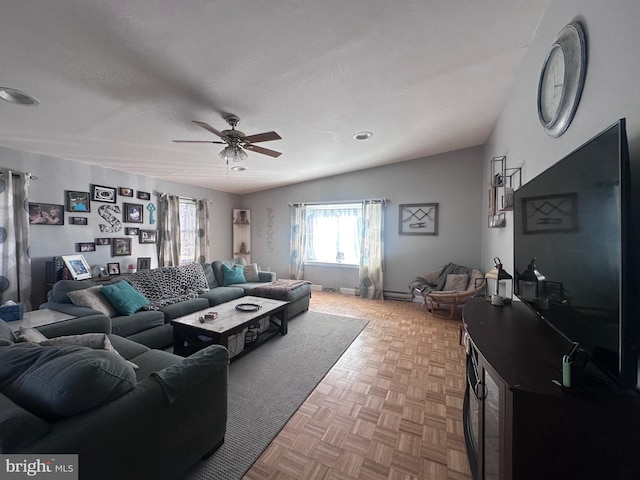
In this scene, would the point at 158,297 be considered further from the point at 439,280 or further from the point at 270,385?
the point at 439,280

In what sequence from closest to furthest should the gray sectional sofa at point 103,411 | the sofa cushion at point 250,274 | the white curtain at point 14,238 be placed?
1. the gray sectional sofa at point 103,411
2. the white curtain at point 14,238
3. the sofa cushion at point 250,274

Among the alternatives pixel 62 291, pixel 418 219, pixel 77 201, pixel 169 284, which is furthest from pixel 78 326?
pixel 418 219

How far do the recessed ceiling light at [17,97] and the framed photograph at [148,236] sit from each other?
2609 millimetres

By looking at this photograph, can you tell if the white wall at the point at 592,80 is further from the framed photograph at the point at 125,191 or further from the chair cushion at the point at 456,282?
the framed photograph at the point at 125,191

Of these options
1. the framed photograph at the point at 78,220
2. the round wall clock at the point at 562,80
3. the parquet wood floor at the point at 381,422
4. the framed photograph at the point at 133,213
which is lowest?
the parquet wood floor at the point at 381,422

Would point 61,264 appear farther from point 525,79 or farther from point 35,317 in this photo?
point 525,79

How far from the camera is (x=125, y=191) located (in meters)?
4.02

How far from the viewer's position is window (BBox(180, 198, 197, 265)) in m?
5.04

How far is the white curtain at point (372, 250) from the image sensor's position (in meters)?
4.89

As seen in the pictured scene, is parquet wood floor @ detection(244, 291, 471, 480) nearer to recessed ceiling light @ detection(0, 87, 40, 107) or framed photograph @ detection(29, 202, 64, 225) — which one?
recessed ceiling light @ detection(0, 87, 40, 107)

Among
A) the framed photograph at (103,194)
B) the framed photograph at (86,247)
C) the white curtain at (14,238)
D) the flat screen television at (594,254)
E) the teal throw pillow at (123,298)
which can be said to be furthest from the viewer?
the framed photograph at (103,194)

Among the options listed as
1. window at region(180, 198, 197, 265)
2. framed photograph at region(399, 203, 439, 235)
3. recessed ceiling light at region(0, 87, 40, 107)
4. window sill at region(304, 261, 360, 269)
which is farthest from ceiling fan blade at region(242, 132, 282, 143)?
window sill at region(304, 261, 360, 269)

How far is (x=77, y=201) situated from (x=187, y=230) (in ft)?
6.08

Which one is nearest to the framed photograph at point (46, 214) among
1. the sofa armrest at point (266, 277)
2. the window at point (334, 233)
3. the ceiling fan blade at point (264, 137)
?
the sofa armrest at point (266, 277)
